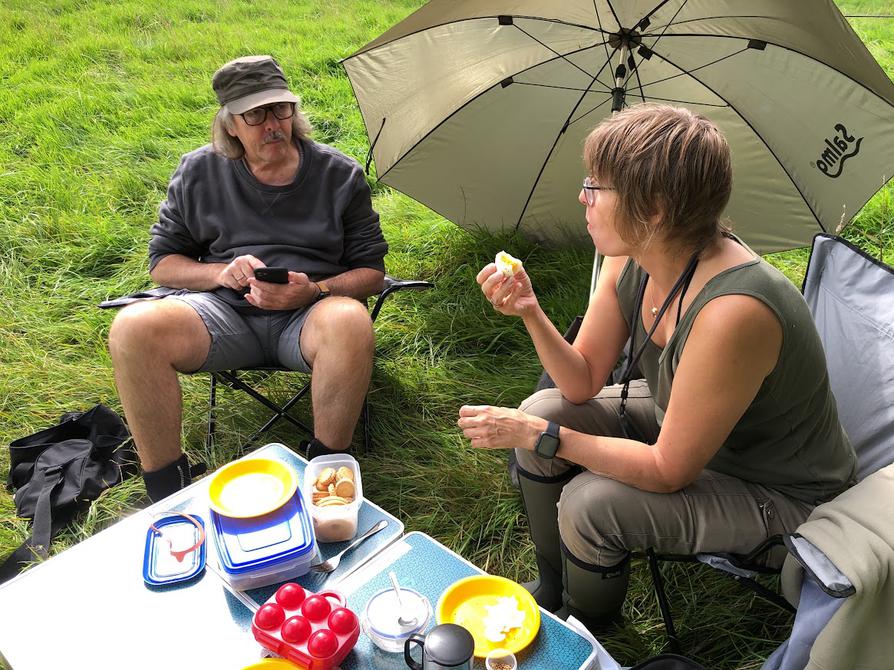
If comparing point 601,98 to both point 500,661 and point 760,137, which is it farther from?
point 500,661

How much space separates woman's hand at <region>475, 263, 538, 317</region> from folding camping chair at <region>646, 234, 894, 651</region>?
79 cm

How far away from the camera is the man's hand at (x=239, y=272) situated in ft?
9.23

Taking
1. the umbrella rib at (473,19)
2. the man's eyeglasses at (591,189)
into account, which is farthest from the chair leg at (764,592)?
the umbrella rib at (473,19)

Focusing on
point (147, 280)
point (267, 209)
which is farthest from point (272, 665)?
point (147, 280)

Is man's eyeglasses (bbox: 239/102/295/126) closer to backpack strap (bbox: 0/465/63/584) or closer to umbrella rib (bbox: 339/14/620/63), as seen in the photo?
umbrella rib (bbox: 339/14/620/63)

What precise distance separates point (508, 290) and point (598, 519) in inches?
28.2

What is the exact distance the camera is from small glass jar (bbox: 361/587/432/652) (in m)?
1.62

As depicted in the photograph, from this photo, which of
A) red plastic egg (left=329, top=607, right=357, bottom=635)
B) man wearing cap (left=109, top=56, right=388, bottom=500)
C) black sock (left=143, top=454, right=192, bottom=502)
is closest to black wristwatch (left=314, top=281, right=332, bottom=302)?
man wearing cap (left=109, top=56, right=388, bottom=500)

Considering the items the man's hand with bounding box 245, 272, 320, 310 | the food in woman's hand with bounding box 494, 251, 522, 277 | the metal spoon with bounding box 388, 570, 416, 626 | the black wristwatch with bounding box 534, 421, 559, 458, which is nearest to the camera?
the metal spoon with bounding box 388, 570, 416, 626

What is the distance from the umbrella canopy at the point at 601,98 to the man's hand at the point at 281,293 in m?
0.94

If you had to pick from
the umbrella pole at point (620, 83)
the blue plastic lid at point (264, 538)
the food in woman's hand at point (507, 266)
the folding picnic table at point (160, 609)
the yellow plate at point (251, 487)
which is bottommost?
the folding picnic table at point (160, 609)

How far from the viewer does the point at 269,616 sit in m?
1.62

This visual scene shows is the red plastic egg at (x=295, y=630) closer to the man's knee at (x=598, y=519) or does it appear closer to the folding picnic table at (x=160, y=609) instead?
the folding picnic table at (x=160, y=609)

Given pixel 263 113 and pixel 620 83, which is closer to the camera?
pixel 263 113
